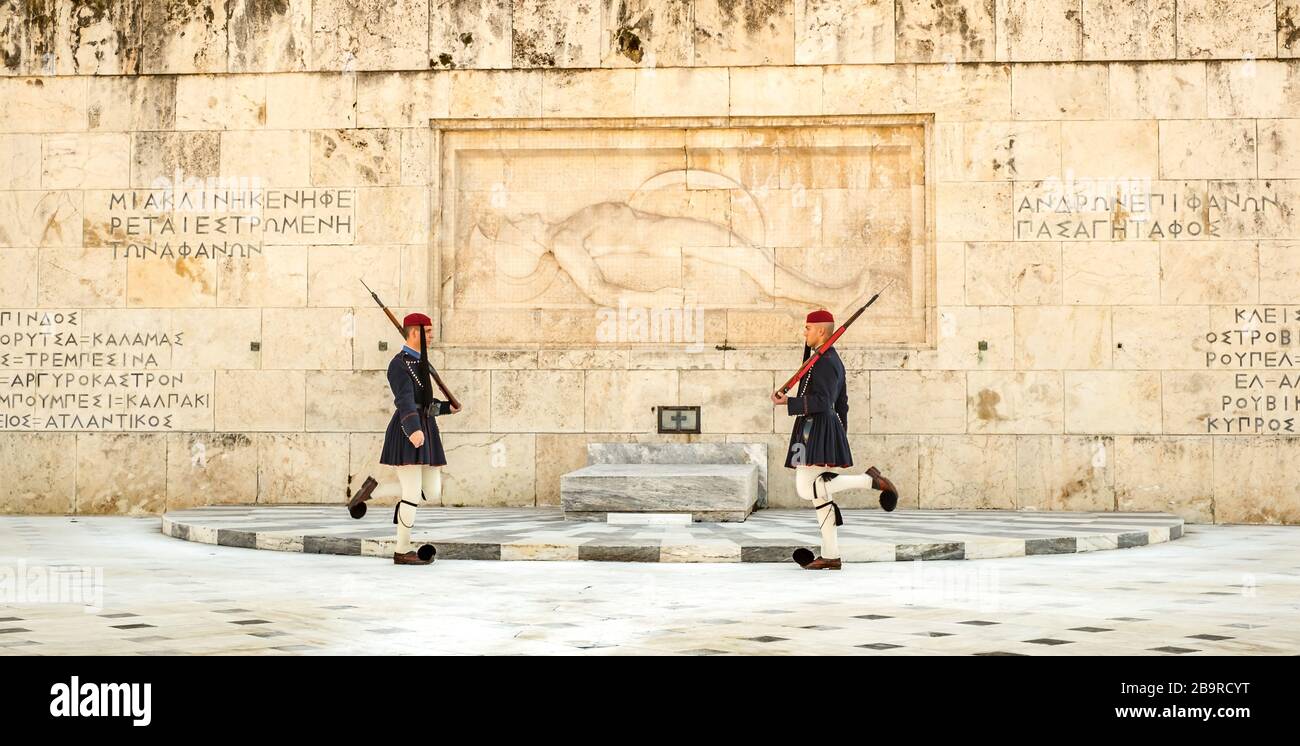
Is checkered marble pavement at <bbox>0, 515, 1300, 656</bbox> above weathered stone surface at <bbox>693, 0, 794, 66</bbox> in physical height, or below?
below

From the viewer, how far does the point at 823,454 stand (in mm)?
9320

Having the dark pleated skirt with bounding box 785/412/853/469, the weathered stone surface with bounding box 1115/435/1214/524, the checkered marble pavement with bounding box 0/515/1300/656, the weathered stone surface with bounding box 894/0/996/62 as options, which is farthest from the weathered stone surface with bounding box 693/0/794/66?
the checkered marble pavement with bounding box 0/515/1300/656

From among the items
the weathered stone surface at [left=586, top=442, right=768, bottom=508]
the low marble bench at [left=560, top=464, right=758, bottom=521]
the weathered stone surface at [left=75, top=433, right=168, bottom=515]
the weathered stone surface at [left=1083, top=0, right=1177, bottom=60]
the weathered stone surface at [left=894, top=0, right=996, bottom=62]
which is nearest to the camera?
the low marble bench at [left=560, top=464, right=758, bottom=521]

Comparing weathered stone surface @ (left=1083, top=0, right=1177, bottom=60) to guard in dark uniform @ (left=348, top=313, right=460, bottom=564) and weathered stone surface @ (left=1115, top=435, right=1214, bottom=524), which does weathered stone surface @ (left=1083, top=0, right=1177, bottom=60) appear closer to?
weathered stone surface @ (left=1115, top=435, right=1214, bottom=524)

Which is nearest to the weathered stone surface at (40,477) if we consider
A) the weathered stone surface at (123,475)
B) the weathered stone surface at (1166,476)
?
the weathered stone surface at (123,475)

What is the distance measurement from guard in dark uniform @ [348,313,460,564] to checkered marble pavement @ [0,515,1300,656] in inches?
13.7

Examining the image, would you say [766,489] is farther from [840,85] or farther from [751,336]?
[840,85]

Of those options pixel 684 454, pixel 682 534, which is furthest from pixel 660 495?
pixel 684 454

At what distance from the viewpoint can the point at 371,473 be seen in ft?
48.1

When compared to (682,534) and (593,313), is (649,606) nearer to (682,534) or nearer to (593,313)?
(682,534)

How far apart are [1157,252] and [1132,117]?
153 cm

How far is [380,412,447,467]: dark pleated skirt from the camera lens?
10.1m
